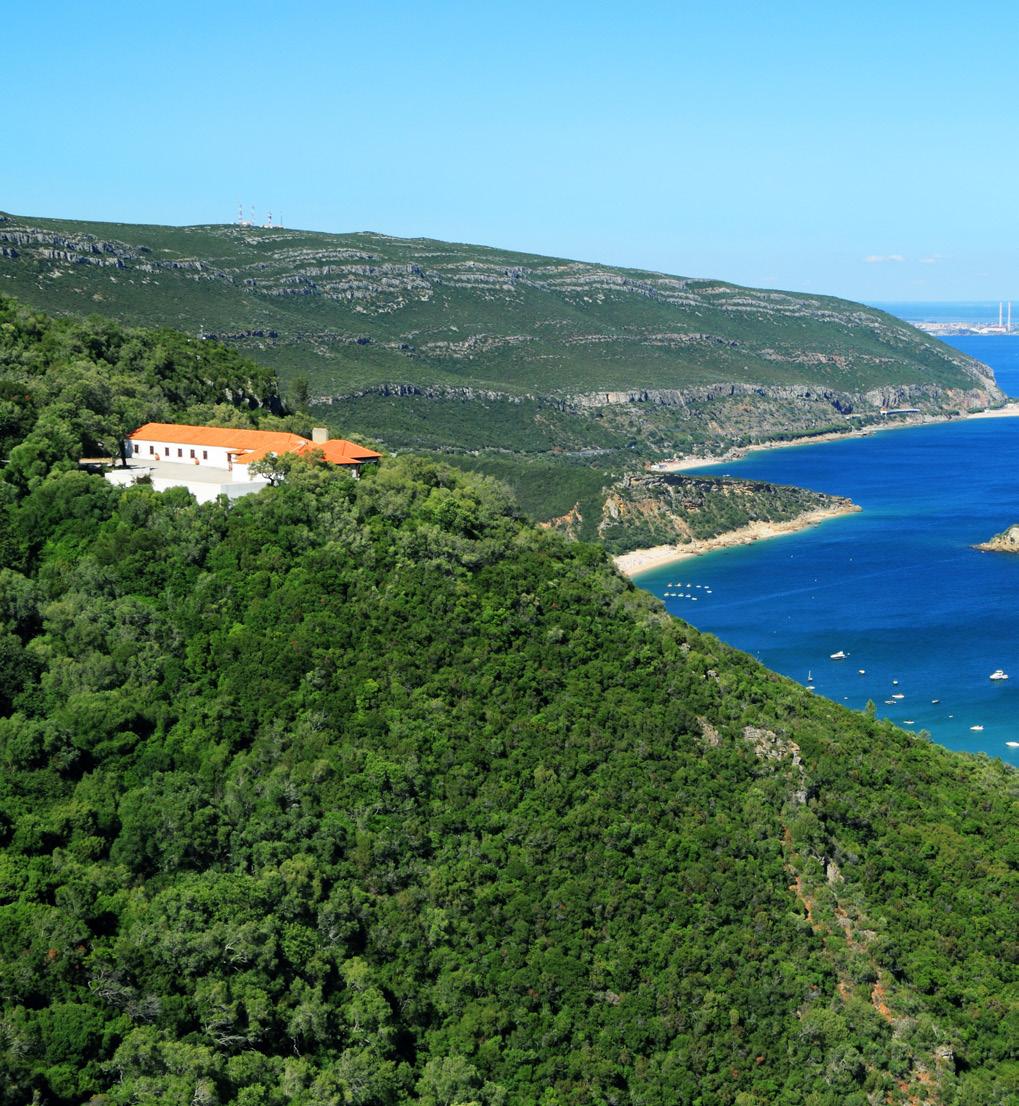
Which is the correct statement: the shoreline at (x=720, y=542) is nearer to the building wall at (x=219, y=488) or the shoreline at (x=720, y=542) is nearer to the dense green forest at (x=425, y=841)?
the building wall at (x=219, y=488)

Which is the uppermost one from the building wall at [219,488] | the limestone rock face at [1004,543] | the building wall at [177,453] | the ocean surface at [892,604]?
the building wall at [177,453]

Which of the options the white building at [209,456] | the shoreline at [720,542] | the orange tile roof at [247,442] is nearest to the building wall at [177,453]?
the white building at [209,456]

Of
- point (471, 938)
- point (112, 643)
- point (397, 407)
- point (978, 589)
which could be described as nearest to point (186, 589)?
point (112, 643)

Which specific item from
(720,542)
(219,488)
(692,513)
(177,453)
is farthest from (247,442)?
(692,513)

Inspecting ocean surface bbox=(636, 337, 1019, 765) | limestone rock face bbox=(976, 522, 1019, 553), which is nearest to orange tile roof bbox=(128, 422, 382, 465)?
ocean surface bbox=(636, 337, 1019, 765)

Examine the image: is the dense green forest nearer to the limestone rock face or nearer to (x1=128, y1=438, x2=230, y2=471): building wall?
(x1=128, y1=438, x2=230, y2=471): building wall

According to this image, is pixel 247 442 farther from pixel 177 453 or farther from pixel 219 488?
pixel 219 488
